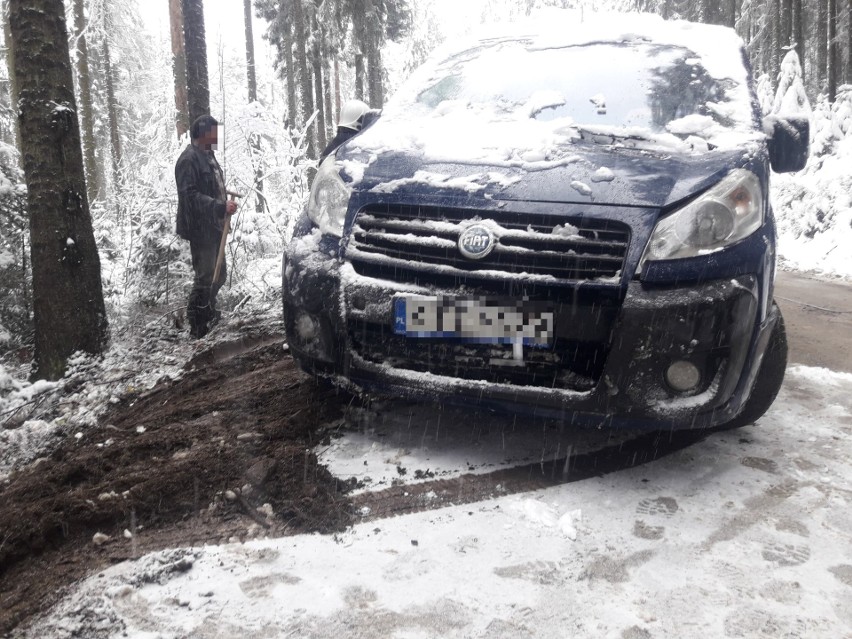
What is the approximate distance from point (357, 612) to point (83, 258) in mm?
3436

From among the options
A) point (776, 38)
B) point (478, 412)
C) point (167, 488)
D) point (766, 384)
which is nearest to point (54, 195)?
point (167, 488)

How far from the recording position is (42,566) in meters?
2.26

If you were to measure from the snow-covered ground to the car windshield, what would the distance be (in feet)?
5.53

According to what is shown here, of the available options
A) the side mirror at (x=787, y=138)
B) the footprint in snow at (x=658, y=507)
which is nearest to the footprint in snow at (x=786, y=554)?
the footprint in snow at (x=658, y=507)

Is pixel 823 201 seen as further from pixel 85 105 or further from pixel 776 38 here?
pixel 85 105

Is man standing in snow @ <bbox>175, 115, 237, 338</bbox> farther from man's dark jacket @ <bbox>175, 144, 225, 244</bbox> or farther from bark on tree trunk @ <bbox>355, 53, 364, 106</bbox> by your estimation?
bark on tree trunk @ <bbox>355, 53, 364, 106</bbox>

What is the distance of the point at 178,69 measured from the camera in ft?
47.4

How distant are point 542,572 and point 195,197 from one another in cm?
419

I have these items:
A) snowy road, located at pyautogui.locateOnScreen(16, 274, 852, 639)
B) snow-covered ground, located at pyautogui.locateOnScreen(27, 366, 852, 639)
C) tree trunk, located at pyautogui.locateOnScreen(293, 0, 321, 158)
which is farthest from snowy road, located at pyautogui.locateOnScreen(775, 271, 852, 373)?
tree trunk, located at pyautogui.locateOnScreen(293, 0, 321, 158)

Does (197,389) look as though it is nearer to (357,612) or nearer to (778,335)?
(357,612)

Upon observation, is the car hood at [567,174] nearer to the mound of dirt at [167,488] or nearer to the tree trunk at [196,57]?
the mound of dirt at [167,488]

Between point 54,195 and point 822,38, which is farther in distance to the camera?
point 822,38

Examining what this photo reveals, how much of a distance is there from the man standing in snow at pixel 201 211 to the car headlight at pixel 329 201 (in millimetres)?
2480

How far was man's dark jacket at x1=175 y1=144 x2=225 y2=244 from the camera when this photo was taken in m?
5.27
